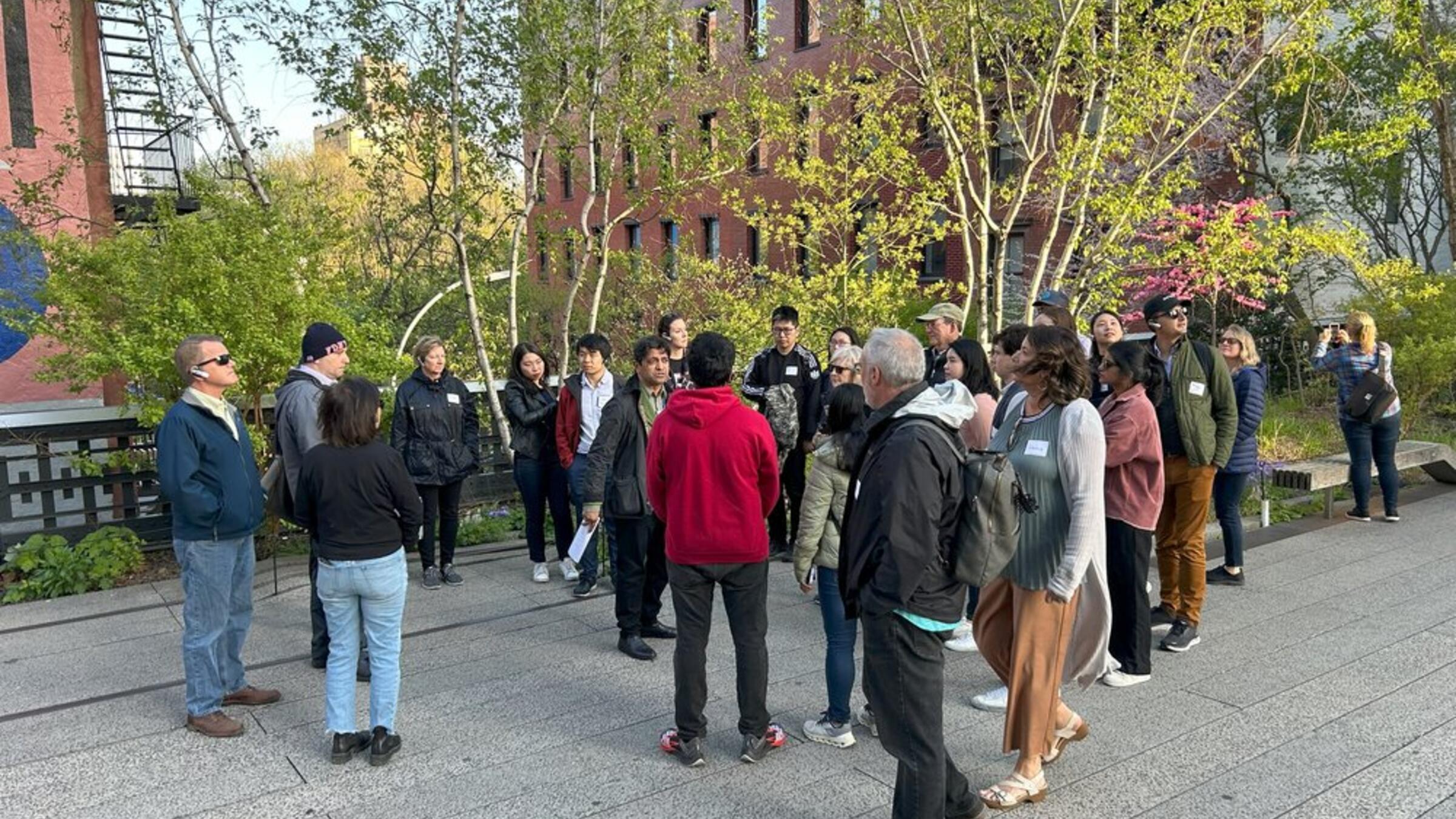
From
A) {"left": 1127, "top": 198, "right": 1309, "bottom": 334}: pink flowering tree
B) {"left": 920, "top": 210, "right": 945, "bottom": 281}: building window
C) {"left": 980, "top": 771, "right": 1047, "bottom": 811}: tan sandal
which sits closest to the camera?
{"left": 980, "top": 771, "right": 1047, "bottom": 811}: tan sandal

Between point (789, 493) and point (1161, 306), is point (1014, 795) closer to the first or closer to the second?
point (1161, 306)

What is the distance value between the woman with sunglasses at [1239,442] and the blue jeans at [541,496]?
4.38 meters

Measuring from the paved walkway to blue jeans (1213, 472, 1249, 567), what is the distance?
352 mm

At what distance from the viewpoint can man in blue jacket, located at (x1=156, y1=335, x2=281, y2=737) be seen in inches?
156

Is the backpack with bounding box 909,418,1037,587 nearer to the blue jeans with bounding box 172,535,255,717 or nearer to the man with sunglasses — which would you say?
the man with sunglasses

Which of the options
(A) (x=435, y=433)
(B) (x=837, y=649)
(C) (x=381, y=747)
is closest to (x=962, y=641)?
(B) (x=837, y=649)

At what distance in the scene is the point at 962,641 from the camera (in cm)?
521

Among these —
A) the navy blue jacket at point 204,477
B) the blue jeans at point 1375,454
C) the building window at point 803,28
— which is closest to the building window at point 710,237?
the building window at point 803,28

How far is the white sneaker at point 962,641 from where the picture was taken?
514 centimetres

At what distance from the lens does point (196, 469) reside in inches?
157

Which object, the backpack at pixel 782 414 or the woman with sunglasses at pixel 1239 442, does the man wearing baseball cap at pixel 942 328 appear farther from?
the woman with sunglasses at pixel 1239 442

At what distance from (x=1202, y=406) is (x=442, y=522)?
499 centimetres

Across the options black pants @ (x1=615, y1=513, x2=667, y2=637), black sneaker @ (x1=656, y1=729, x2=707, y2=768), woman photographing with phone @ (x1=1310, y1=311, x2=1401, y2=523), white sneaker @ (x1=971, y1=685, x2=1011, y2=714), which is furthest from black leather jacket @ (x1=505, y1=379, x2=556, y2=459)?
woman photographing with phone @ (x1=1310, y1=311, x2=1401, y2=523)

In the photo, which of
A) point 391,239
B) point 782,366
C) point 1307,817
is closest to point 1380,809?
point 1307,817
